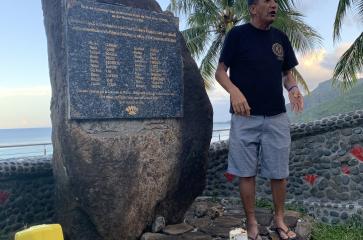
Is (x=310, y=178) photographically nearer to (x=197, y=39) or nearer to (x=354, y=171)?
(x=354, y=171)

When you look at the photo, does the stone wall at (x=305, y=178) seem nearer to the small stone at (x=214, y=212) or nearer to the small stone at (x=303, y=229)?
the small stone at (x=303, y=229)

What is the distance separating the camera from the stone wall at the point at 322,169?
5.00m

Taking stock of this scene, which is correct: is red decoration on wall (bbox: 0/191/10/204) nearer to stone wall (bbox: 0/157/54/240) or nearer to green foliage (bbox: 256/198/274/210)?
stone wall (bbox: 0/157/54/240)

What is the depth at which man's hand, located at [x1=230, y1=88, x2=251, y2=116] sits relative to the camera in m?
2.98

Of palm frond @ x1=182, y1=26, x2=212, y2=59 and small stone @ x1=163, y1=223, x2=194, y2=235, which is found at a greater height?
palm frond @ x1=182, y1=26, x2=212, y2=59

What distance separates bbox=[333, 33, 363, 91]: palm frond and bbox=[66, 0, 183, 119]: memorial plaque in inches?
268

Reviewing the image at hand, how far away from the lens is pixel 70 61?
334 cm

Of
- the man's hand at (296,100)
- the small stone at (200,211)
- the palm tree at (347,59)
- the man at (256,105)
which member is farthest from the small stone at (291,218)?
the palm tree at (347,59)

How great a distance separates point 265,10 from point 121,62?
1.32 meters

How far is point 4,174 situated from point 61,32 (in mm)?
1680

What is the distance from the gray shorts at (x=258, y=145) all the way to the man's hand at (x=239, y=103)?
126mm

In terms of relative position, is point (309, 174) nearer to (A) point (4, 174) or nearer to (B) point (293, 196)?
(B) point (293, 196)

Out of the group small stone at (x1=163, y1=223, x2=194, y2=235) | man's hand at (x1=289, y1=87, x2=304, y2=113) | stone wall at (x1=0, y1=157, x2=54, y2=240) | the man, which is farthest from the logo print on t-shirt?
stone wall at (x1=0, y1=157, x2=54, y2=240)

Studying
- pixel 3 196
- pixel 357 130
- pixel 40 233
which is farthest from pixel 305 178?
pixel 40 233
